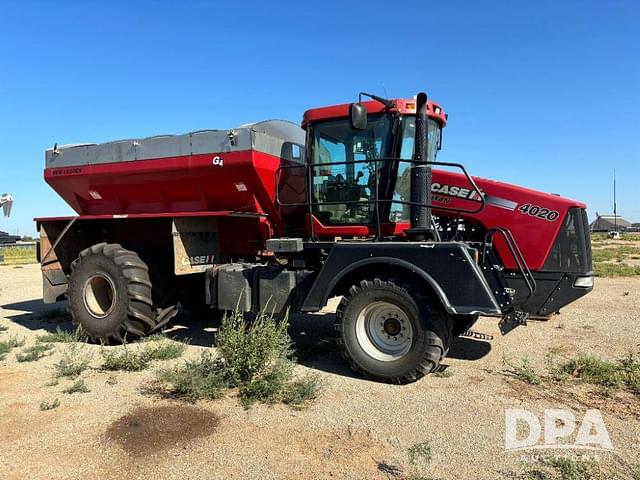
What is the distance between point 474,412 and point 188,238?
475 cm

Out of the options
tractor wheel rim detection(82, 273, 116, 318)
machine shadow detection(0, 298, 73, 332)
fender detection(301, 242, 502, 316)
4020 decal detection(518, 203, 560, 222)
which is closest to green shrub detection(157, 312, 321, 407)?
fender detection(301, 242, 502, 316)

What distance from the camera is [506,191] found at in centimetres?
634

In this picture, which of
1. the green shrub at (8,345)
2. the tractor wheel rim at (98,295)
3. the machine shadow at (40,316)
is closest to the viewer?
the green shrub at (8,345)

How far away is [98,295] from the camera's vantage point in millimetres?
7828

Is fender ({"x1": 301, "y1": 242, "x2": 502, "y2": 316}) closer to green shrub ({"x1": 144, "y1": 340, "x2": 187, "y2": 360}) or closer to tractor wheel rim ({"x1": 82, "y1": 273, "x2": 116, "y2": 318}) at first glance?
green shrub ({"x1": 144, "y1": 340, "x2": 187, "y2": 360})

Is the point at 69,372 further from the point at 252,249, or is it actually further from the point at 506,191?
the point at 506,191

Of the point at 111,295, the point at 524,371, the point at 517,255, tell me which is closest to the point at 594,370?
the point at 524,371

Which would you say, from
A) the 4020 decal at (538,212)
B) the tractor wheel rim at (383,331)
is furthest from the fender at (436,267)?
the 4020 decal at (538,212)

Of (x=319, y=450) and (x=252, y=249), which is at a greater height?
(x=252, y=249)

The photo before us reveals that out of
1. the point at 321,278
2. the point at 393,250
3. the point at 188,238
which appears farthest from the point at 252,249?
the point at 393,250

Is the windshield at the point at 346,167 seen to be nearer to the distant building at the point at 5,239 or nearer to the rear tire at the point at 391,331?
the rear tire at the point at 391,331

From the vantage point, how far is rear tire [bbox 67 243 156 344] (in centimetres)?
723

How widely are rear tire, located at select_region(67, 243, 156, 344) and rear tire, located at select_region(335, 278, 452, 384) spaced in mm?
3160

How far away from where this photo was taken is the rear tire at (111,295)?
7.23m
